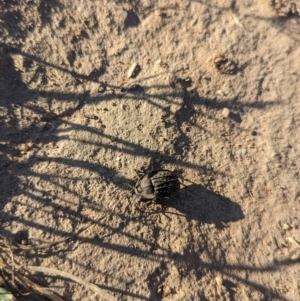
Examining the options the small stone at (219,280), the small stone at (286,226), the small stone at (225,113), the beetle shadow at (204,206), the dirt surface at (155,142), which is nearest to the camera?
the dirt surface at (155,142)

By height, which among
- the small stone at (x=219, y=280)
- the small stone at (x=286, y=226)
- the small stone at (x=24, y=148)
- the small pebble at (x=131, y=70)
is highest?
the small pebble at (x=131, y=70)

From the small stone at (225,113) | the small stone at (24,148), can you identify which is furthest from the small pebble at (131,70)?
the small stone at (24,148)

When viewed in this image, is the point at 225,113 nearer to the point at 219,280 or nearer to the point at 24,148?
the point at 219,280

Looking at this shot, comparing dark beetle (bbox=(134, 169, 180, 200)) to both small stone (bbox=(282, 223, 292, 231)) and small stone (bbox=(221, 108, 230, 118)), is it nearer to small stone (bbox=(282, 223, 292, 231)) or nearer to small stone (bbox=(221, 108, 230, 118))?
small stone (bbox=(221, 108, 230, 118))

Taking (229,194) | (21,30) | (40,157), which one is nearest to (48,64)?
(21,30)

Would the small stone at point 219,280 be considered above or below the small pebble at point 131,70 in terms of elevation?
below

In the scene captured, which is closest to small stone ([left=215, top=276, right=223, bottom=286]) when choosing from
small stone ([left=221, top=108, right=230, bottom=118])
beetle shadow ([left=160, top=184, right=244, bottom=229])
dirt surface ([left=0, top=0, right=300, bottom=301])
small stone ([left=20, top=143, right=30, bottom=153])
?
dirt surface ([left=0, top=0, right=300, bottom=301])

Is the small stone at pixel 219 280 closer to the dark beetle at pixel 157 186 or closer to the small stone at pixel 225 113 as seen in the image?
the dark beetle at pixel 157 186
